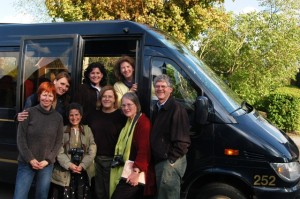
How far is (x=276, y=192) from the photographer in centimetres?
429

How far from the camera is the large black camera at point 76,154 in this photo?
4574 mm

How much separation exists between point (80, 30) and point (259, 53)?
10.5 metres

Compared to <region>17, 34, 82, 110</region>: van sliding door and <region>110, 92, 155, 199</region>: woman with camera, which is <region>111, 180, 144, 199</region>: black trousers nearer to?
<region>110, 92, 155, 199</region>: woman with camera

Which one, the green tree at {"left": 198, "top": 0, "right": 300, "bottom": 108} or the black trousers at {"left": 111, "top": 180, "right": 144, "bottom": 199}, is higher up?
the green tree at {"left": 198, "top": 0, "right": 300, "bottom": 108}

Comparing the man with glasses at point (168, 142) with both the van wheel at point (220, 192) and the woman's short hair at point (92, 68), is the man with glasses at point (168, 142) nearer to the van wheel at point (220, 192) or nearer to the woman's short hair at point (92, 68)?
the van wheel at point (220, 192)

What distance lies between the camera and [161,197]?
420cm

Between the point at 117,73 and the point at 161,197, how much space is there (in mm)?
1679

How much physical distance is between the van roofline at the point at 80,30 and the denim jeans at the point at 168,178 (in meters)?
1.57

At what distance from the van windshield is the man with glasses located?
62 centimetres

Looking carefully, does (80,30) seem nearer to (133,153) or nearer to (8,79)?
(8,79)

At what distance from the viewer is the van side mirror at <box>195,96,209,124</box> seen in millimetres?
4238

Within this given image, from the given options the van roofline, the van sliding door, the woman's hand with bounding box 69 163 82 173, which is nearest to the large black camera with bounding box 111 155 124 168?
the woman's hand with bounding box 69 163 82 173

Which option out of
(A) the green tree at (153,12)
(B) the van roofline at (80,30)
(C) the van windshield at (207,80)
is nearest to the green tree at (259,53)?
(A) the green tree at (153,12)

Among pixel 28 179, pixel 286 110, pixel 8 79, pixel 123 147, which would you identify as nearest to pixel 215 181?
pixel 123 147
